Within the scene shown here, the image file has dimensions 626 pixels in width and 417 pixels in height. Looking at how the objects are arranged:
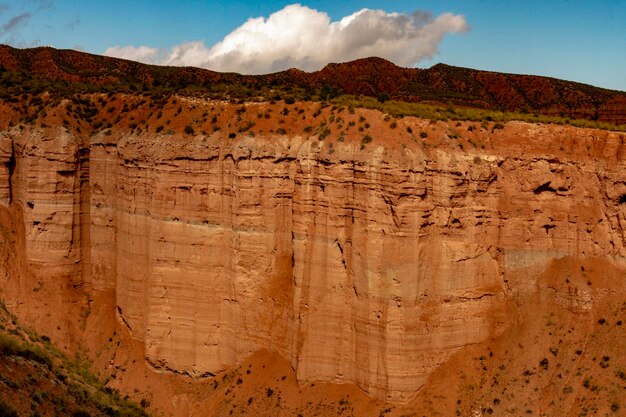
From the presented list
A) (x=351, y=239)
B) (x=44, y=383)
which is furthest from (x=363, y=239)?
(x=44, y=383)

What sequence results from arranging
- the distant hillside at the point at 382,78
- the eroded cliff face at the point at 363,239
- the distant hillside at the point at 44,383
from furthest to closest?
the distant hillside at the point at 382,78
the eroded cliff face at the point at 363,239
the distant hillside at the point at 44,383

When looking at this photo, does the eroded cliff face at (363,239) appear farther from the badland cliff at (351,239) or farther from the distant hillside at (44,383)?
the distant hillside at (44,383)

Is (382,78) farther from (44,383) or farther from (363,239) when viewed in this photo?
(44,383)

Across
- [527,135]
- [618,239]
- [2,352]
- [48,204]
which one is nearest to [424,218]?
[527,135]

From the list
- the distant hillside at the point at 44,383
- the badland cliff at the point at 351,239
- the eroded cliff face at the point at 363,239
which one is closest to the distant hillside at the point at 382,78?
the badland cliff at the point at 351,239

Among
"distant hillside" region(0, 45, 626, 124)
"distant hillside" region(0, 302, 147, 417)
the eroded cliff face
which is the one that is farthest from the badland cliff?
"distant hillside" region(0, 45, 626, 124)

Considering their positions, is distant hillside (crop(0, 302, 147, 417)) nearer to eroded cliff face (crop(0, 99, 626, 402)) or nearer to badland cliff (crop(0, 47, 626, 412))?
badland cliff (crop(0, 47, 626, 412))

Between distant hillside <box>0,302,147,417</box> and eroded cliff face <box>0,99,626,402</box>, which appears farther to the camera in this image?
eroded cliff face <box>0,99,626,402</box>

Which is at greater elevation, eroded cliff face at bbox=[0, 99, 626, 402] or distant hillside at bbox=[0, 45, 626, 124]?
distant hillside at bbox=[0, 45, 626, 124]
